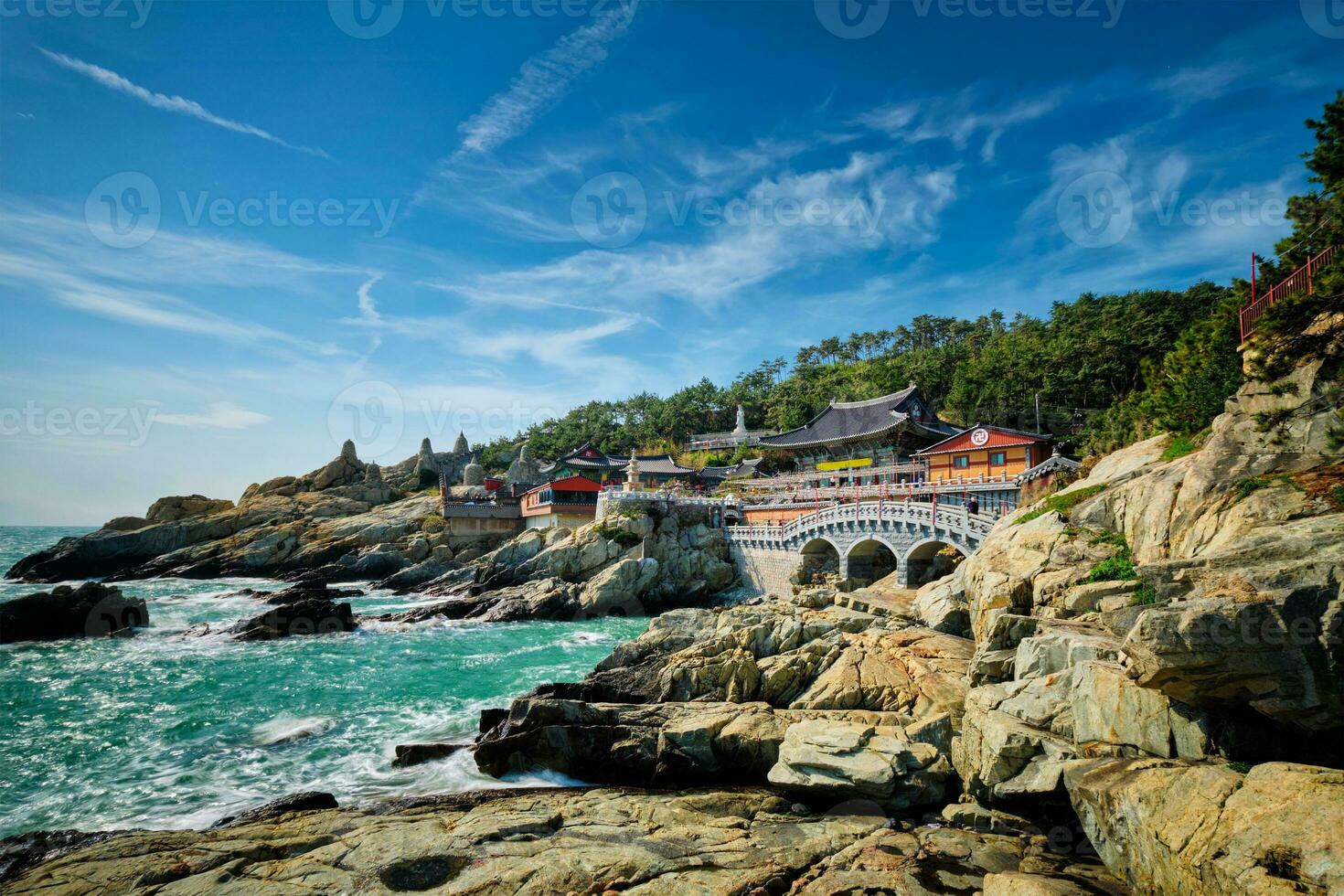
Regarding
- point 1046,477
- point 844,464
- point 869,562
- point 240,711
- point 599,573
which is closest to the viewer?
point 240,711

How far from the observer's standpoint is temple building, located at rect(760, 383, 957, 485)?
45.4 meters

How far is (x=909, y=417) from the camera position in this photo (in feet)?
148

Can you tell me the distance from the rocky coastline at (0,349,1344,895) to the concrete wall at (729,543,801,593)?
17.3m

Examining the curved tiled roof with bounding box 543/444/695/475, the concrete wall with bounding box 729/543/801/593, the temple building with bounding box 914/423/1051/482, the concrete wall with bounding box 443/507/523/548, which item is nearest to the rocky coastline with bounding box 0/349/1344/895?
the temple building with bounding box 914/423/1051/482

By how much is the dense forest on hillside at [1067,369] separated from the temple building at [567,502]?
33.8 m

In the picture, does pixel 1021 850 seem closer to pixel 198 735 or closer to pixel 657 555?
pixel 198 735

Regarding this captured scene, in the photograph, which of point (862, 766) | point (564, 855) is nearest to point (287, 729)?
point (564, 855)

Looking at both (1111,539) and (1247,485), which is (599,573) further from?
(1247,485)

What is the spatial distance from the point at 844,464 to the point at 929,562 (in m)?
17.4

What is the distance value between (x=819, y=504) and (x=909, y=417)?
34.4 feet

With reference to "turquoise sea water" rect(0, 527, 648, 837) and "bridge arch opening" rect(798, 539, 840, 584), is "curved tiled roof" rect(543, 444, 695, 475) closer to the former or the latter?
"bridge arch opening" rect(798, 539, 840, 584)

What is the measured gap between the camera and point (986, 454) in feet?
123

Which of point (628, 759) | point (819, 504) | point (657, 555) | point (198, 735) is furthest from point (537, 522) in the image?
point (628, 759)

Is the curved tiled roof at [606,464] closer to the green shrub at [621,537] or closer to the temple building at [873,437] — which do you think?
the temple building at [873,437]
